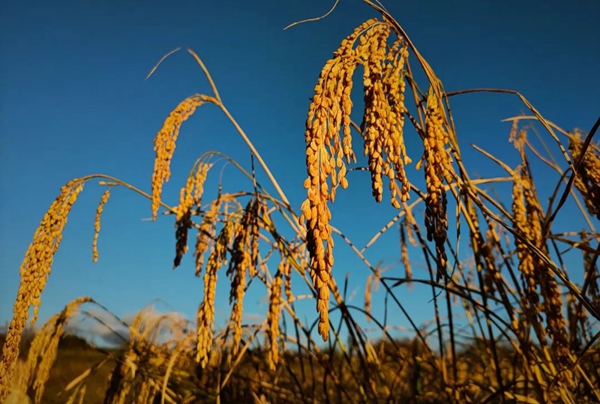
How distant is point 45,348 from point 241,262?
139 centimetres

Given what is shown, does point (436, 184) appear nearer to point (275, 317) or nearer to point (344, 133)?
point (344, 133)

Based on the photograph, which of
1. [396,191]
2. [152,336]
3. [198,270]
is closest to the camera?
[396,191]

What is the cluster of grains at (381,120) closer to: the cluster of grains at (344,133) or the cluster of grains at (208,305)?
the cluster of grains at (344,133)

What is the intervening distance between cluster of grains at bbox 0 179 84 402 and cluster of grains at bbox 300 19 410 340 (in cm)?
117

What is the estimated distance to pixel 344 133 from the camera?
756 millimetres

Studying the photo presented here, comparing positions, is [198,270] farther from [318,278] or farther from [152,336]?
Result: [318,278]

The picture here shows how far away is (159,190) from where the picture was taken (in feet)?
6.08

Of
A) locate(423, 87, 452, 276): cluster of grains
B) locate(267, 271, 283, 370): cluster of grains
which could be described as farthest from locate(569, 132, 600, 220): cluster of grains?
locate(267, 271, 283, 370): cluster of grains

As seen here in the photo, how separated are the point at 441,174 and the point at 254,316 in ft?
6.38

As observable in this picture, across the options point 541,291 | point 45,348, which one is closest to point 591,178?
point 541,291

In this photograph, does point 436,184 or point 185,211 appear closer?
point 436,184

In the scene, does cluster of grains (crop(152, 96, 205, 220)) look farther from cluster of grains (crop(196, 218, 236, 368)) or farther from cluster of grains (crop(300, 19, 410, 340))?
cluster of grains (crop(300, 19, 410, 340))

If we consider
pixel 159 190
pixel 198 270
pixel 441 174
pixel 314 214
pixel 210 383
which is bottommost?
pixel 210 383

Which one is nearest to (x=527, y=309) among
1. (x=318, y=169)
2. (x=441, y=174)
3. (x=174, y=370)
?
(x=441, y=174)
